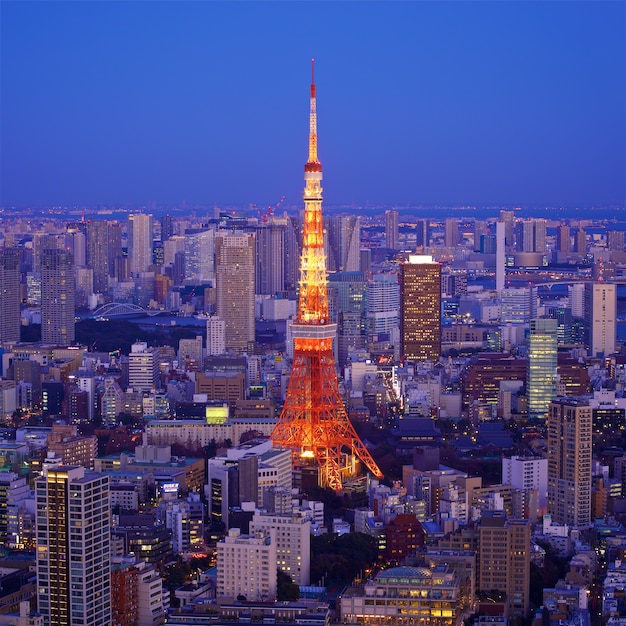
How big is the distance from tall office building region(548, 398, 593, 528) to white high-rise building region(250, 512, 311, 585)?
10.6 ft

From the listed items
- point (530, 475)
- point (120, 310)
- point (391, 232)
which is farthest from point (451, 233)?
point (530, 475)

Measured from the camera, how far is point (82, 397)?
75.3ft

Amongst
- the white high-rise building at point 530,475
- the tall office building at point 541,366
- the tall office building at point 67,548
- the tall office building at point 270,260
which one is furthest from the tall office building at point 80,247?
the tall office building at point 67,548

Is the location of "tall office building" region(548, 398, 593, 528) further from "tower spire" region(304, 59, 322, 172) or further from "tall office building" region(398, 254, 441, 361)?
"tall office building" region(398, 254, 441, 361)

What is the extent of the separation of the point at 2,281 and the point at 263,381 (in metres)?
7.97

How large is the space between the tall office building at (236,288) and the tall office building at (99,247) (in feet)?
28.4

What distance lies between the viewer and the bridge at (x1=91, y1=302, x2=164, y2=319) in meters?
38.5

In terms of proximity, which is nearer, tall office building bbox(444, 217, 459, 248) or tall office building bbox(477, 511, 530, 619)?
tall office building bbox(477, 511, 530, 619)

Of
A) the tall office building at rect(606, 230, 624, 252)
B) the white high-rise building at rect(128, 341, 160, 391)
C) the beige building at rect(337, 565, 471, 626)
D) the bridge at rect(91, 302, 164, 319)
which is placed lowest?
the beige building at rect(337, 565, 471, 626)

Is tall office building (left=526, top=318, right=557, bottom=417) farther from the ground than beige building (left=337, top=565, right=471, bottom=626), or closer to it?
farther from the ground

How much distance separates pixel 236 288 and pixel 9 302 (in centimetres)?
431

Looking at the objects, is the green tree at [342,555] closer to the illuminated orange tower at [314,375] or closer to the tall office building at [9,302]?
the illuminated orange tower at [314,375]

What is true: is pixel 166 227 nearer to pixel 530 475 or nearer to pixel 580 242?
pixel 580 242

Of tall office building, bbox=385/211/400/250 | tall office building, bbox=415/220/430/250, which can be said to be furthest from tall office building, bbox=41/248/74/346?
tall office building, bbox=415/220/430/250
